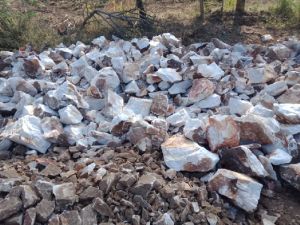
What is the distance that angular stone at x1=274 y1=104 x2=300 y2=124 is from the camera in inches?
147

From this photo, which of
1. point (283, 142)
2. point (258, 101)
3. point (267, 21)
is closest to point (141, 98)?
point (258, 101)

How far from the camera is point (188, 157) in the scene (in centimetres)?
330

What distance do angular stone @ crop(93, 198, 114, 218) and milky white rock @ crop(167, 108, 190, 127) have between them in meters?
1.23

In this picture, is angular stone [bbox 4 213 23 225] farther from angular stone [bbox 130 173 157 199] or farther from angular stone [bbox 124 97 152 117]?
angular stone [bbox 124 97 152 117]

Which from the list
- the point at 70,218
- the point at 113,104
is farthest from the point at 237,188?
the point at 113,104

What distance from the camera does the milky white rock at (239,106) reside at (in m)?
3.97

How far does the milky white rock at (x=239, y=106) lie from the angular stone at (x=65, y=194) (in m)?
1.67

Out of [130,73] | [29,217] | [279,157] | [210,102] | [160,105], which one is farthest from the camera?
[130,73]

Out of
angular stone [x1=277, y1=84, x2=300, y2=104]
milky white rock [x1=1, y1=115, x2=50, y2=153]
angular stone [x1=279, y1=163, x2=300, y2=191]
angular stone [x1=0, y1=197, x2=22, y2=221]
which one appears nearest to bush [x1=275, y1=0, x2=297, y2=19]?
angular stone [x1=277, y1=84, x2=300, y2=104]

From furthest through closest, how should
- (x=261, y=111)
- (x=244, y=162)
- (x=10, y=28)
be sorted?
(x=10, y=28)
(x=261, y=111)
(x=244, y=162)

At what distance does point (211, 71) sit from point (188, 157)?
1474 millimetres

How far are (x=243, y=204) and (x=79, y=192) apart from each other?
1.06m

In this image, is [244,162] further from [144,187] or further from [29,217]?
[29,217]

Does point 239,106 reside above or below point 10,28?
below
